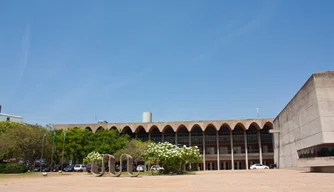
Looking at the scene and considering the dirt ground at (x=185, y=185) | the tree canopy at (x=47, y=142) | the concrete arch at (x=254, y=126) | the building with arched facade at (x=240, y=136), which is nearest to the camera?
the dirt ground at (x=185, y=185)

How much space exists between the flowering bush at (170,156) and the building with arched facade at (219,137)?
2990 centimetres

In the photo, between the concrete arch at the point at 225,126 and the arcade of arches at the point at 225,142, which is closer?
the concrete arch at the point at 225,126

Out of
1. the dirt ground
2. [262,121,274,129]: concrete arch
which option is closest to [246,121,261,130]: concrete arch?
[262,121,274,129]: concrete arch

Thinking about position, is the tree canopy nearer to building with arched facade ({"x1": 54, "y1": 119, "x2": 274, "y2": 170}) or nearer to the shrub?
the shrub

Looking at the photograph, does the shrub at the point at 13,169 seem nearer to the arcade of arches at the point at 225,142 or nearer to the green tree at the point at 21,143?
the green tree at the point at 21,143

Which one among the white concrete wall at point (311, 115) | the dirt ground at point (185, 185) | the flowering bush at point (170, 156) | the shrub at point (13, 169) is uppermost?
the white concrete wall at point (311, 115)

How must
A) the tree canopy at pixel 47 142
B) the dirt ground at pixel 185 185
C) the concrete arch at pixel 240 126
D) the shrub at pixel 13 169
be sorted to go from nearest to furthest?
the dirt ground at pixel 185 185 → the shrub at pixel 13 169 → the tree canopy at pixel 47 142 → the concrete arch at pixel 240 126

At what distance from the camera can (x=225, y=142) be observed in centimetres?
6700

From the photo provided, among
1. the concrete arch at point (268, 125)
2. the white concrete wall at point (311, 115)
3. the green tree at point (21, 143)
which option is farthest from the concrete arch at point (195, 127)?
the green tree at point (21, 143)

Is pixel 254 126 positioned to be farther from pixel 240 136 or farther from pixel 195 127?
pixel 195 127

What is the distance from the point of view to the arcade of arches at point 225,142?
6419 centimetres

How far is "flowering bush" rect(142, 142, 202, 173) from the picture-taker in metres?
31.6

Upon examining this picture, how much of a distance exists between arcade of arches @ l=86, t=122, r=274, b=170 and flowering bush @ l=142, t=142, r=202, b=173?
30.2 meters

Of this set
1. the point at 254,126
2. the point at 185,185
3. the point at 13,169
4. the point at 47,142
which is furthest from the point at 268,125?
the point at 185,185
